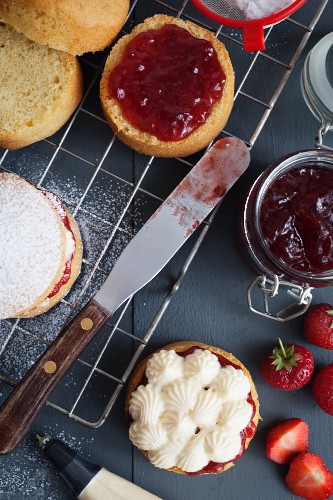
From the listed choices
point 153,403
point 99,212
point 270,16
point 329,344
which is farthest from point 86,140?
point 329,344

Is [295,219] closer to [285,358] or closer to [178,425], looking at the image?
[285,358]

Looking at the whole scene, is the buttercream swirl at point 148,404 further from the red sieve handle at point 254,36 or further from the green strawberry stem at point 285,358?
the red sieve handle at point 254,36

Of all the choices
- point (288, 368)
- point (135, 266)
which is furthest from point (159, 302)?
point (288, 368)

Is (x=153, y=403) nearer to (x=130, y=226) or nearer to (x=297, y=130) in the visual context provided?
(x=130, y=226)

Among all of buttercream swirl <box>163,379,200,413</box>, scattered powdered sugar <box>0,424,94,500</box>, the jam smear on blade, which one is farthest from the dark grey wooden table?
buttercream swirl <box>163,379,200,413</box>

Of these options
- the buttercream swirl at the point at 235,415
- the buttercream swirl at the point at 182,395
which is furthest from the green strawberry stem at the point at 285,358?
the buttercream swirl at the point at 182,395

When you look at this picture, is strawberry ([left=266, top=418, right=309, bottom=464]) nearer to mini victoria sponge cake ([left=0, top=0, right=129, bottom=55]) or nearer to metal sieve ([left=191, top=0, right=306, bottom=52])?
metal sieve ([left=191, top=0, right=306, bottom=52])
